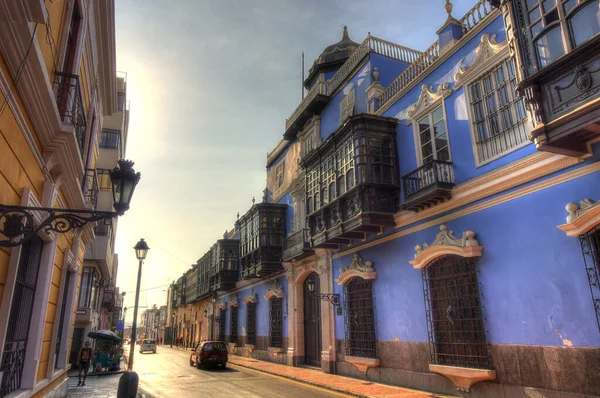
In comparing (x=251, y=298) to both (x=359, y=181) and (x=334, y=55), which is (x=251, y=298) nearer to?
(x=334, y=55)

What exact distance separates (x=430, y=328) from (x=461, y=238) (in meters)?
2.83

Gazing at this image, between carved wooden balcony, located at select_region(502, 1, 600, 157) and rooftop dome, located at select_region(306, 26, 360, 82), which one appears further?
rooftop dome, located at select_region(306, 26, 360, 82)

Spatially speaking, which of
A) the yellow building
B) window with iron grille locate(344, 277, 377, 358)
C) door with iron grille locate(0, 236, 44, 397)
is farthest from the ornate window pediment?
door with iron grille locate(0, 236, 44, 397)

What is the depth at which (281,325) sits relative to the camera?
23.1m

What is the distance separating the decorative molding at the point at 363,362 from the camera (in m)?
13.6

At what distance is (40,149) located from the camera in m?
5.75

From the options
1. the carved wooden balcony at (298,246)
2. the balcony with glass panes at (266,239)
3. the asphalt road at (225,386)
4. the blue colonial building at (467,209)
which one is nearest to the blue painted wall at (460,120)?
the blue colonial building at (467,209)

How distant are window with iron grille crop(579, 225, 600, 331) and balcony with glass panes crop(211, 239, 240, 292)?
26855mm

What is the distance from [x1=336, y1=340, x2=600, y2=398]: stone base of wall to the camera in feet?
26.0

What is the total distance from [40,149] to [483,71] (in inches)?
407

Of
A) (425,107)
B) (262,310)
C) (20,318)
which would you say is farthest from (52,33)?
(262,310)

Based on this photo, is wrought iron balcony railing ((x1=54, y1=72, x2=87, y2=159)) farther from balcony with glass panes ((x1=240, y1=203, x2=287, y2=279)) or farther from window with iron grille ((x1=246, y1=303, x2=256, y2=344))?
window with iron grille ((x1=246, y1=303, x2=256, y2=344))

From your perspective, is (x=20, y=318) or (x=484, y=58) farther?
(x=484, y=58)

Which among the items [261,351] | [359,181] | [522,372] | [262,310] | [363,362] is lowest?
[261,351]
